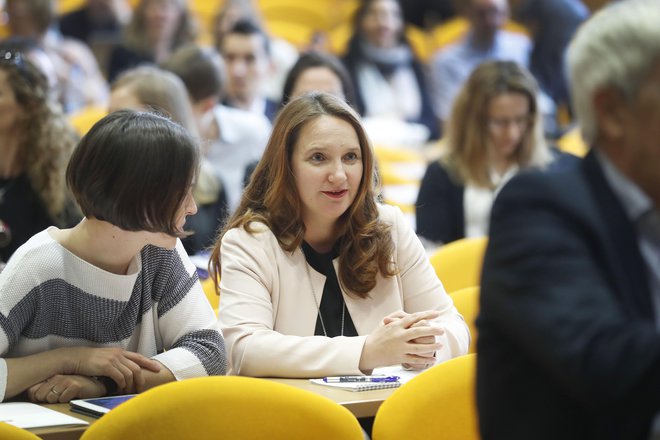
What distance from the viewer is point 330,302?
312 centimetres

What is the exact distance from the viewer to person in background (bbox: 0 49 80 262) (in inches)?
155

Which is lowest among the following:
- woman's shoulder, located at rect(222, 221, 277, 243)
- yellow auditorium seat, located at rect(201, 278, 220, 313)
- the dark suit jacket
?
yellow auditorium seat, located at rect(201, 278, 220, 313)

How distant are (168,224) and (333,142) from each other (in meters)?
0.77

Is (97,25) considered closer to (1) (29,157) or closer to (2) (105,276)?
(1) (29,157)

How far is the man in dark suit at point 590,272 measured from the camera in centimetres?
144

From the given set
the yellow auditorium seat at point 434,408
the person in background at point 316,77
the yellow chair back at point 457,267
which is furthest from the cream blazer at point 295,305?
the person in background at point 316,77

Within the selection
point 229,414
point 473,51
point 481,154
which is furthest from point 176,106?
point 473,51

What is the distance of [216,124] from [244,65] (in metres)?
1.27

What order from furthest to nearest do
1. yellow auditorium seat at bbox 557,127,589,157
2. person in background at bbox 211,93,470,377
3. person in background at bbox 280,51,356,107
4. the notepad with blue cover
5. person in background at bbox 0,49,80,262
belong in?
yellow auditorium seat at bbox 557,127,589,157 → person in background at bbox 280,51,356,107 → person in background at bbox 0,49,80,262 → person in background at bbox 211,93,470,377 → the notepad with blue cover

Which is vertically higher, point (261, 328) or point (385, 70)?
point (385, 70)

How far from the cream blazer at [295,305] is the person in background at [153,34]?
4.71 m

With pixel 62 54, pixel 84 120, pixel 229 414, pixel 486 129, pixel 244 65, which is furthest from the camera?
pixel 62 54

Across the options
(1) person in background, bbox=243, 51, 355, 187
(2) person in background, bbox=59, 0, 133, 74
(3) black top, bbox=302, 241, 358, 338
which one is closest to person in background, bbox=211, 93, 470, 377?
(3) black top, bbox=302, 241, 358, 338

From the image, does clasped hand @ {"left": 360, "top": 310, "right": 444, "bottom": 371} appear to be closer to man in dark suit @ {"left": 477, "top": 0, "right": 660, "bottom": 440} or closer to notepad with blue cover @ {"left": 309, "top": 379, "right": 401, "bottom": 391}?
notepad with blue cover @ {"left": 309, "top": 379, "right": 401, "bottom": 391}
